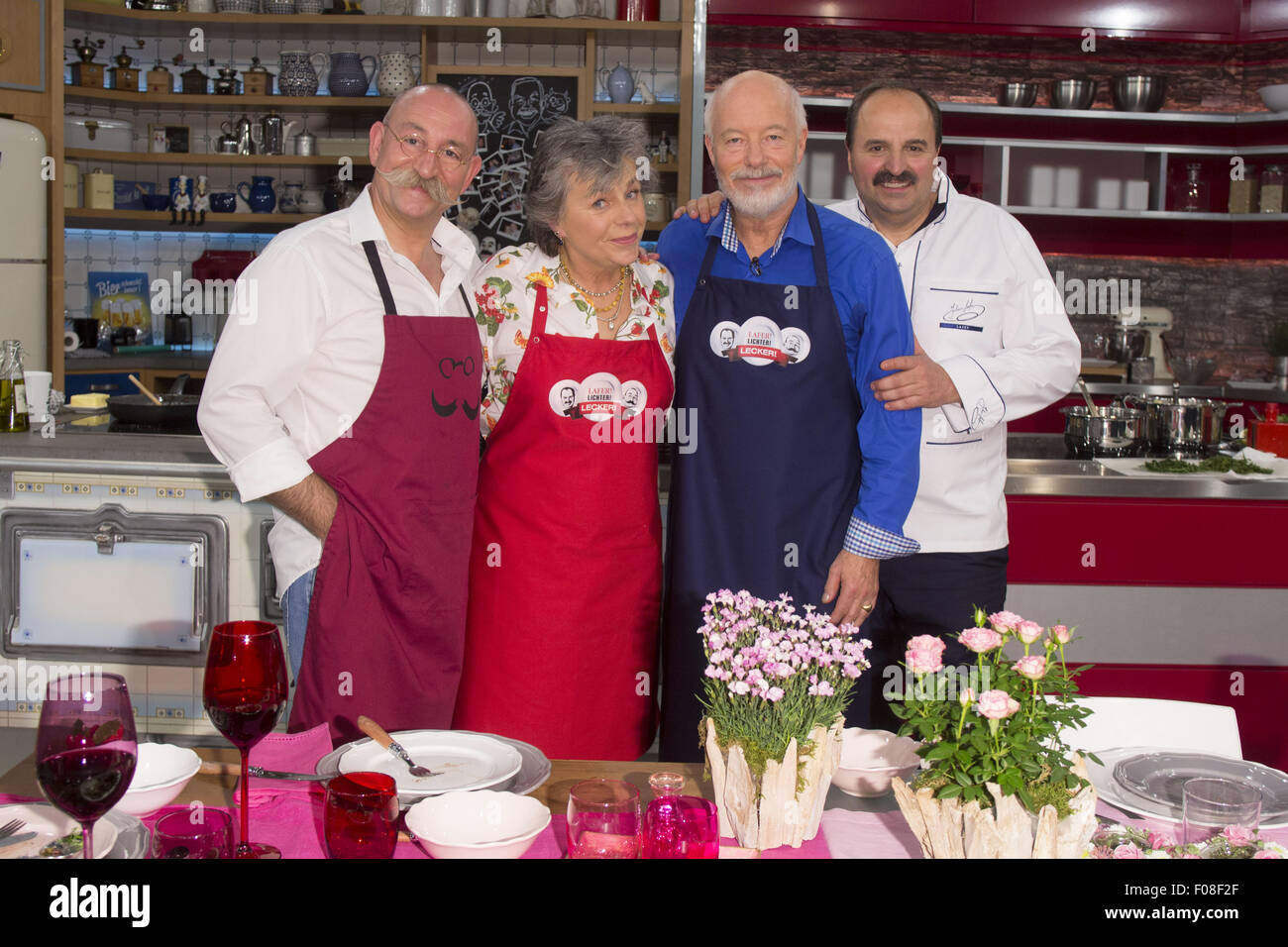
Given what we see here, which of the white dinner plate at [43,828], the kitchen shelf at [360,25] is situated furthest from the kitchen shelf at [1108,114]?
the white dinner plate at [43,828]

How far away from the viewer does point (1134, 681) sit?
10.6 feet

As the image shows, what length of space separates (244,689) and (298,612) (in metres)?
0.98

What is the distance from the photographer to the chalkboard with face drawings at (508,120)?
6156 millimetres

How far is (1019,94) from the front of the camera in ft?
20.5

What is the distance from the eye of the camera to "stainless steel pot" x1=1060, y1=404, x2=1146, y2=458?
137 inches

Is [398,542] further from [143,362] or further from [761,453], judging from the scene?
[143,362]

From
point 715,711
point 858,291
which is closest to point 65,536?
point 858,291

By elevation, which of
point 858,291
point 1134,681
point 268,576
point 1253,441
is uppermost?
point 858,291

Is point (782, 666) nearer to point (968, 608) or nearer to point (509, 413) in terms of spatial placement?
point (509, 413)

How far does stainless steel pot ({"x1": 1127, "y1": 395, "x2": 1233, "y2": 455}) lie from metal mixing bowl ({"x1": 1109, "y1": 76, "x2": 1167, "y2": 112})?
10.9 ft

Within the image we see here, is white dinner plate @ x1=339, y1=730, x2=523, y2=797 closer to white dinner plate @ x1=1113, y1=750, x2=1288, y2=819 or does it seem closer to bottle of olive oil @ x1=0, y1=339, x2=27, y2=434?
white dinner plate @ x1=1113, y1=750, x2=1288, y2=819

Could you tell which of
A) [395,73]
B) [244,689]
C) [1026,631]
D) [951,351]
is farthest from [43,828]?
[395,73]
